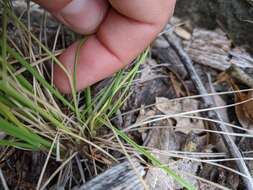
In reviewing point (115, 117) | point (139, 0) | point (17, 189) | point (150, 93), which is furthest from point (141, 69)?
point (17, 189)

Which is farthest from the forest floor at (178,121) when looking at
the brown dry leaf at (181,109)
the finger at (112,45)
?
the finger at (112,45)

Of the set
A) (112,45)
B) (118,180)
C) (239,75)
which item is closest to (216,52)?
(239,75)

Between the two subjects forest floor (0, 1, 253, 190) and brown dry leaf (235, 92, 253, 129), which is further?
brown dry leaf (235, 92, 253, 129)

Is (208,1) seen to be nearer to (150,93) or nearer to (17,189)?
(150,93)

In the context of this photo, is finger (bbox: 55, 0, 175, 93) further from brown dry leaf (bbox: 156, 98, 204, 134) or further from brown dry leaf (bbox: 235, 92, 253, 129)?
brown dry leaf (bbox: 235, 92, 253, 129)

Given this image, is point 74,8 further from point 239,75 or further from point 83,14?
point 239,75

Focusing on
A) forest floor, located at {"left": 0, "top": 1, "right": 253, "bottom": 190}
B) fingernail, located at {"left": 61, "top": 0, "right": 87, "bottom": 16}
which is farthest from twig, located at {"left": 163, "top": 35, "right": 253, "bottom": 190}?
→ fingernail, located at {"left": 61, "top": 0, "right": 87, "bottom": 16}
